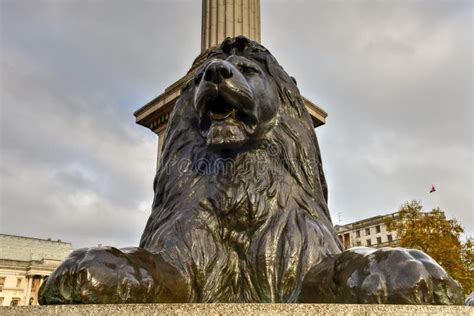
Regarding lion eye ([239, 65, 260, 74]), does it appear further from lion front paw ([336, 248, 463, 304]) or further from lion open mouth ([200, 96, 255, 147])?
lion front paw ([336, 248, 463, 304])

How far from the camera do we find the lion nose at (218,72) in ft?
7.30

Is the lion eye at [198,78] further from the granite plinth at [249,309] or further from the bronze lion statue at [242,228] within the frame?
the granite plinth at [249,309]

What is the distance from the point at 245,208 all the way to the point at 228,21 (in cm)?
963

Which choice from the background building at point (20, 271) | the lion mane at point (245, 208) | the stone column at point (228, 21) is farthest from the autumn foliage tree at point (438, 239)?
the background building at point (20, 271)

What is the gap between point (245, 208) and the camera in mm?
2275

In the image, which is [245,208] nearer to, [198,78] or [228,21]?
[198,78]

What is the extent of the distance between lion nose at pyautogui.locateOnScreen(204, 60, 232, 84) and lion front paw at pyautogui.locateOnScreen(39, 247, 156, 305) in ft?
3.12

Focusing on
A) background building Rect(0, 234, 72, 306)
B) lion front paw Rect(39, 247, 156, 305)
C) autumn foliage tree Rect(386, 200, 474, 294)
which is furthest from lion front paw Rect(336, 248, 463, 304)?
background building Rect(0, 234, 72, 306)

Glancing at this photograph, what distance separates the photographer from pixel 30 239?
62.6 m

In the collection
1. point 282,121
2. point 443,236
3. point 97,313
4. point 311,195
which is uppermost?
point 443,236

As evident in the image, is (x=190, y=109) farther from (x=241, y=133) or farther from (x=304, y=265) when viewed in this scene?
(x=304, y=265)

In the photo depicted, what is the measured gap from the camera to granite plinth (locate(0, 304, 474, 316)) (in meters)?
1.26

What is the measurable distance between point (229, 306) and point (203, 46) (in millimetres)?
10570

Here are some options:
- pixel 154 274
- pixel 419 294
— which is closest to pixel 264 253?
pixel 154 274
